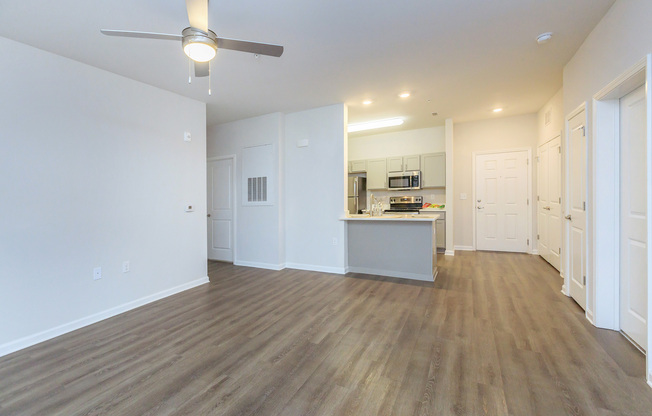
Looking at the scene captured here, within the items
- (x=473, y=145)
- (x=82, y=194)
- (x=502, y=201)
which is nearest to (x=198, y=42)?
(x=82, y=194)

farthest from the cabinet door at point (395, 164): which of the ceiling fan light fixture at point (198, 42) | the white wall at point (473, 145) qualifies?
the ceiling fan light fixture at point (198, 42)

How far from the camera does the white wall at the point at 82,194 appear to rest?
2.34 meters

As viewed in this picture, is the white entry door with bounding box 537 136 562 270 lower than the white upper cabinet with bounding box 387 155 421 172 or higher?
lower

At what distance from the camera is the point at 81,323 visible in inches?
106

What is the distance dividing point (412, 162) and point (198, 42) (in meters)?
4.99

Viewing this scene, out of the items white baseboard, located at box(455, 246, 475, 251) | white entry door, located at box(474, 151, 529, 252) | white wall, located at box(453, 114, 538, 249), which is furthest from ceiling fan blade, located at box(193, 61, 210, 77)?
white baseboard, located at box(455, 246, 475, 251)

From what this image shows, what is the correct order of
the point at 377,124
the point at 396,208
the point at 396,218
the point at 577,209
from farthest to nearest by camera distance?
the point at 396,208 < the point at 377,124 < the point at 396,218 < the point at 577,209

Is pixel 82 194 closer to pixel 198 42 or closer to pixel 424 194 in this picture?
pixel 198 42

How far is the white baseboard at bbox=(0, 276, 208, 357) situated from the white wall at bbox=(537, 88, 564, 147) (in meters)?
5.76

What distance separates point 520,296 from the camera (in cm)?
320

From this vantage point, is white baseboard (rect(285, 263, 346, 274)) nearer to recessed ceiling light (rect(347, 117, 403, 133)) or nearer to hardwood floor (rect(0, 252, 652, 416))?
hardwood floor (rect(0, 252, 652, 416))

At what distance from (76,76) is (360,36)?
2.88 meters

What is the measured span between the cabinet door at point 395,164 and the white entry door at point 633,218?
389 cm

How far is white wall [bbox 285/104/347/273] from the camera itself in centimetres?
441
